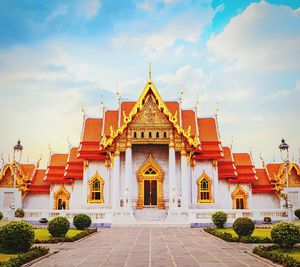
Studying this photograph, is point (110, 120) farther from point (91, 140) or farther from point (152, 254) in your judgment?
point (152, 254)

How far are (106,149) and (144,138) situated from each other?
305cm

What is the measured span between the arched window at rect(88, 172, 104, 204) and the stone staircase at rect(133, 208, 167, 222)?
353cm

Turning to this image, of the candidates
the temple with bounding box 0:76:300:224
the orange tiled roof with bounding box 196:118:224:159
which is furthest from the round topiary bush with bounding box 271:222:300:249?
the orange tiled roof with bounding box 196:118:224:159

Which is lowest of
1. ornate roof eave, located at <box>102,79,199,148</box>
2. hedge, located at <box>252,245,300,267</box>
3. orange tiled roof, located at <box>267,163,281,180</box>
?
hedge, located at <box>252,245,300,267</box>

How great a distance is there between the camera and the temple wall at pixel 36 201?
31.8m

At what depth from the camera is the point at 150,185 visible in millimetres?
29047

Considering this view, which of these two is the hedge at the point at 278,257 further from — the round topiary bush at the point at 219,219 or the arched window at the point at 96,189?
the arched window at the point at 96,189

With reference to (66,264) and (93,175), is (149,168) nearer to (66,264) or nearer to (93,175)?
(93,175)

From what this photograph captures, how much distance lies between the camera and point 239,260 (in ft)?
35.4

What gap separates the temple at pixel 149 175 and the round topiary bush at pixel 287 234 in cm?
1276

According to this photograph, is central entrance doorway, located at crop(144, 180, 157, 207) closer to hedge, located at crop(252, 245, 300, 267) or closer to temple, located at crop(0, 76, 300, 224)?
temple, located at crop(0, 76, 300, 224)

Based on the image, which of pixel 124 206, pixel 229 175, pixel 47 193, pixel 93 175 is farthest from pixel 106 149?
pixel 229 175

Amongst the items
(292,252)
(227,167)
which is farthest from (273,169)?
(292,252)

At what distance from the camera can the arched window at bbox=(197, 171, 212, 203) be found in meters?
29.5
